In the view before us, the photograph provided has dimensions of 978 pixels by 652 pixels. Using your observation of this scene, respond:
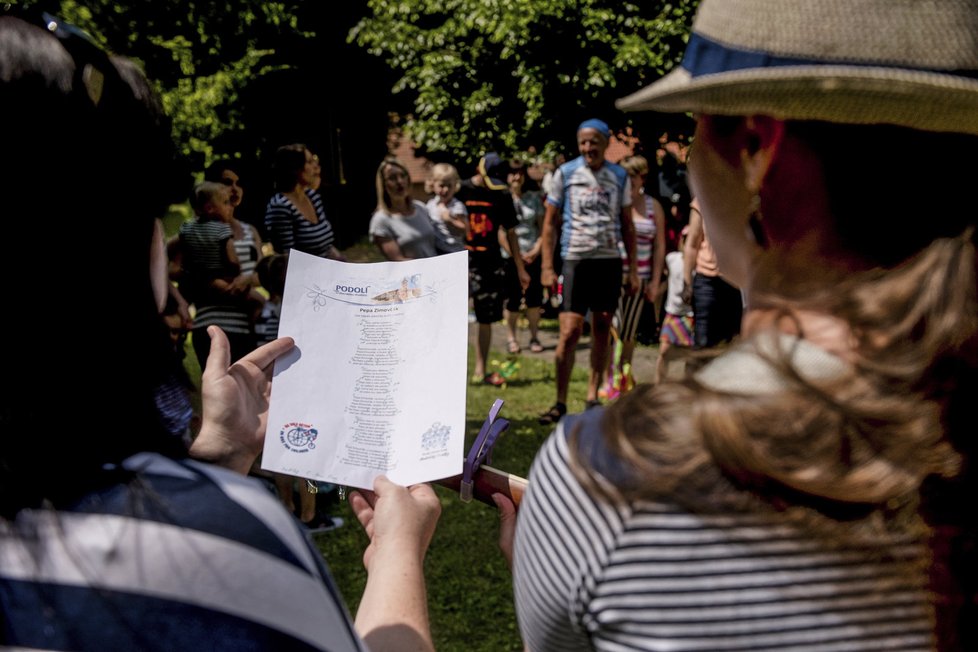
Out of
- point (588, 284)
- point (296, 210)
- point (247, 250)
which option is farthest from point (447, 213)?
point (296, 210)

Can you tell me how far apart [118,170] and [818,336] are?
2.52ft

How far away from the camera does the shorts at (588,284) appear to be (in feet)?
19.7

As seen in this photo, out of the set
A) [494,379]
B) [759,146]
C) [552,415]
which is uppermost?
[759,146]

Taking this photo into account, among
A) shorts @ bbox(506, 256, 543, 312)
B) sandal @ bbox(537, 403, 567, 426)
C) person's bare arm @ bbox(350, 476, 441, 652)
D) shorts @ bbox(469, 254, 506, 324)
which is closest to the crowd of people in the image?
person's bare arm @ bbox(350, 476, 441, 652)

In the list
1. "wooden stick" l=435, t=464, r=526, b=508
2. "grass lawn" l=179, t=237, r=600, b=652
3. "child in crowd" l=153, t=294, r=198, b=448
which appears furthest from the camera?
"grass lawn" l=179, t=237, r=600, b=652

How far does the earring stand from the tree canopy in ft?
33.3

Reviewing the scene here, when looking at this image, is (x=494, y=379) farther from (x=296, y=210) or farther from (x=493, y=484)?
(x=493, y=484)

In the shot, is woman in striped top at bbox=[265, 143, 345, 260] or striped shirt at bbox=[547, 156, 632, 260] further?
striped shirt at bbox=[547, 156, 632, 260]

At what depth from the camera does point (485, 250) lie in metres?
7.39

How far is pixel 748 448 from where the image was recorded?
2.46 feet

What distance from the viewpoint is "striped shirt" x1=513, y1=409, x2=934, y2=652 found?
0.77m

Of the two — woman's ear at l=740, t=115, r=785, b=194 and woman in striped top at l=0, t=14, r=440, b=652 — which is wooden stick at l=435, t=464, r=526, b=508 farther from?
woman's ear at l=740, t=115, r=785, b=194

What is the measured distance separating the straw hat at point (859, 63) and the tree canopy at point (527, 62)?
10152 millimetres

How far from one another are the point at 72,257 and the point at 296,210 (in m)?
4.07
